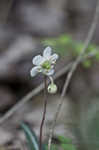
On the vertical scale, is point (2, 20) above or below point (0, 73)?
above

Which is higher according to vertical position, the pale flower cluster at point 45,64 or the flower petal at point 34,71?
the pale flower cluster at point 45,64

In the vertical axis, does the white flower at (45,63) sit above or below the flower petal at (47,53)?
below

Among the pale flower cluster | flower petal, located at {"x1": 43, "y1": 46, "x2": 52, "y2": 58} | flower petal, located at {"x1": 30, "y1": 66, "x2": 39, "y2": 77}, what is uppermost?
flower petal, located at {"x1": 43, "y1": 46, "x2": 52, "y2": 58}

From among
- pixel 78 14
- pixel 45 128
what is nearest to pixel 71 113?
pixel 45 128

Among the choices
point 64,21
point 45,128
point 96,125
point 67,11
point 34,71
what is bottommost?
point 34,71

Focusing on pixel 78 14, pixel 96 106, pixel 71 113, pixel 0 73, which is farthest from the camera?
pixel 78 14

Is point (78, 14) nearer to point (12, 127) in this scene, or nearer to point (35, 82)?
point (35, 82)

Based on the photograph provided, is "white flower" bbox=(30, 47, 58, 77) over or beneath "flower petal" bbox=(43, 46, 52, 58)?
beneath

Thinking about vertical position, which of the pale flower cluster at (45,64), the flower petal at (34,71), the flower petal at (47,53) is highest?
the flower petal at (47,53)

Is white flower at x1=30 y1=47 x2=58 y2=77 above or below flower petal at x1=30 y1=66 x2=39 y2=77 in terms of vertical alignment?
above

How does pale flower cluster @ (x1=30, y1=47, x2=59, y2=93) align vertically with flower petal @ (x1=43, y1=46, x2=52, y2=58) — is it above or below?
below

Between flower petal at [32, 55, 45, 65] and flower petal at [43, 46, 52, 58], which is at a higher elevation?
flower petal at [43, 46, 52, 58]
